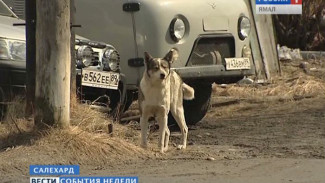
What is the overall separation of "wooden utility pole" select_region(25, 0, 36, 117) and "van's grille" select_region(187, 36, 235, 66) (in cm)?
235

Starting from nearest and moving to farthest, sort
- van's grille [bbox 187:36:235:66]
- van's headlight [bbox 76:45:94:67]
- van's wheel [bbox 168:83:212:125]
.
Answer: van's headlight [bbox 76:45:94:67]
van's grille [bbox 187:36:235:66]
van's wheel [bbox 168:83:212:125]

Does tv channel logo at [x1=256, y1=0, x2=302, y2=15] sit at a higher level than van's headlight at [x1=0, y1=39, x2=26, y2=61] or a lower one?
higher

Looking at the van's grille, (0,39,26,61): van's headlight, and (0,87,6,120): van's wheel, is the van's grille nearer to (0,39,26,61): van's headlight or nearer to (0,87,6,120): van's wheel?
(0,39,26,61): van's headlight

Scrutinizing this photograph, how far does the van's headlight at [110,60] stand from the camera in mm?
7895

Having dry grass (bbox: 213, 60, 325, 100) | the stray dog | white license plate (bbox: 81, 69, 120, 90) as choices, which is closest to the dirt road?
the stray dog

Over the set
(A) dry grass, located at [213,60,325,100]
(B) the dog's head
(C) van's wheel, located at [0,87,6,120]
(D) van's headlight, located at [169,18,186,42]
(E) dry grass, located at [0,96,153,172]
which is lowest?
(E) dry grass, located at [0,96,153,172]

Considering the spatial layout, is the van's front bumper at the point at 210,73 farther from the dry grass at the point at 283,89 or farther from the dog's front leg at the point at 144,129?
the dry grass at the point at 283,89

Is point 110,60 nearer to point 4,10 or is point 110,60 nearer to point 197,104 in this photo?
point 4,10

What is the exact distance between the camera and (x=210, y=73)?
886 centimetres

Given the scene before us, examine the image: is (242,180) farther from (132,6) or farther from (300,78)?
(300,78)

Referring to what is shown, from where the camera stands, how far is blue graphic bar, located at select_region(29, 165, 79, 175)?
6270mm

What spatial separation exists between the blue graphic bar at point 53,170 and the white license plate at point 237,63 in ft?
10.8

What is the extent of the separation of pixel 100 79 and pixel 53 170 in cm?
160

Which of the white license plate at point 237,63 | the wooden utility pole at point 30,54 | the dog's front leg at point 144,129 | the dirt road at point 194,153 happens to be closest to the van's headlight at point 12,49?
the wooden utility pole at point 30,54
